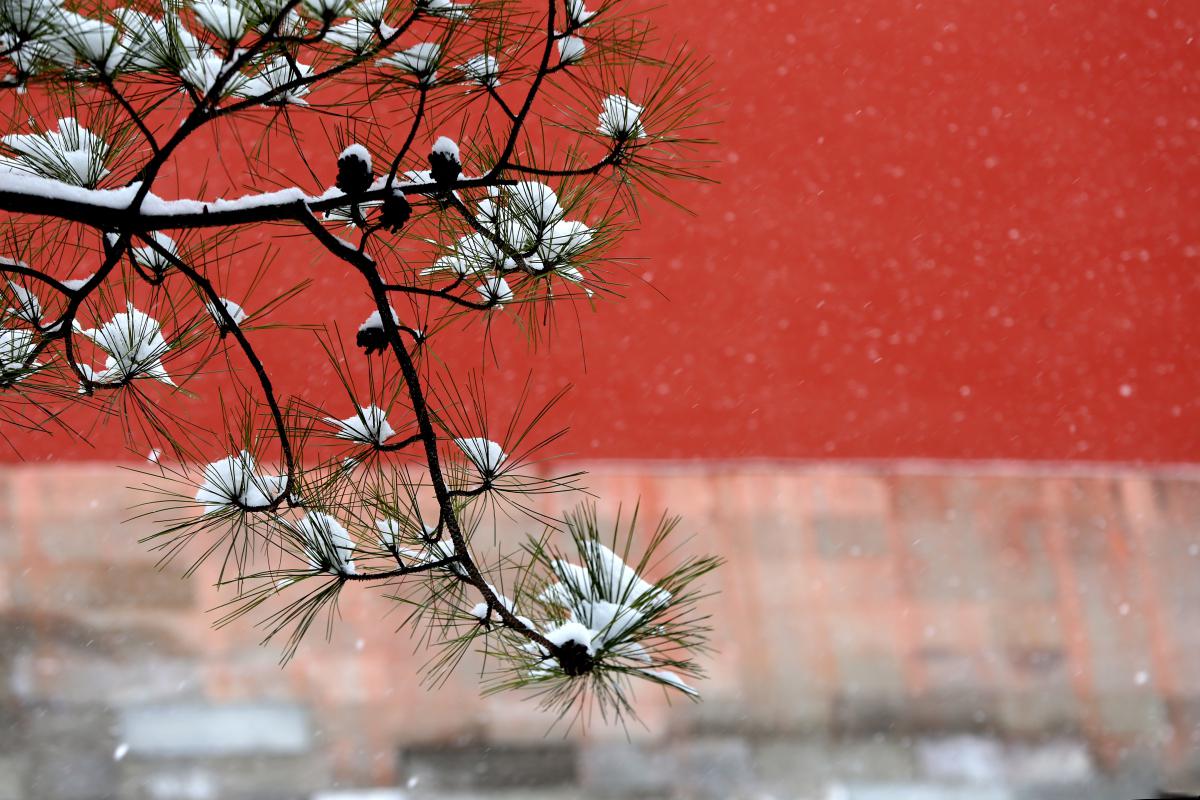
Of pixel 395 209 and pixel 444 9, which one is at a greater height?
pixel 444 9

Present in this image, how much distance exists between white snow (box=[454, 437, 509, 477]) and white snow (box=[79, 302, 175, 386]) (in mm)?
258

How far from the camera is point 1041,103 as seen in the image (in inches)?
82.7

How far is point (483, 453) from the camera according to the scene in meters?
0.74

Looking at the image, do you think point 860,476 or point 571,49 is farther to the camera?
point 860,476

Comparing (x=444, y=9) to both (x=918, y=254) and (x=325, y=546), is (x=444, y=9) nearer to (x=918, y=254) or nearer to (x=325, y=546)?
(x=325, y=546)

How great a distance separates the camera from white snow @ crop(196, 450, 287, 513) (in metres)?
0.73

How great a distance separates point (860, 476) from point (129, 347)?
5.05ft

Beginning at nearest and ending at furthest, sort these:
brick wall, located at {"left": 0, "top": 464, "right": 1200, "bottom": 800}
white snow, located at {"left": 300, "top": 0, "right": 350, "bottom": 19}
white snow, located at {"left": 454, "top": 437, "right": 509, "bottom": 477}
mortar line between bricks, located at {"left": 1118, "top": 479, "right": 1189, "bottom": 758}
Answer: white snow, located at {"left": 300, "top": 0, "right": 350, "bottom": 19} < white snow, located at {"left": 454, "top": 437, "right": 509, "bottom": 477} < brick wall, located at {"left": 0, "top": 464, "right": 1200, "bottom": 800} < mortar line between bricks, located at {"left": 1118, "top": 479, "right": 1189, "bottom": 758}

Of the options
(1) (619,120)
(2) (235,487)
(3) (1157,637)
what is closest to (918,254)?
(3) (1157,637)

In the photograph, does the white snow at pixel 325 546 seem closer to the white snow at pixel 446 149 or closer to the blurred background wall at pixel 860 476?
the white snow at pixel 446 149

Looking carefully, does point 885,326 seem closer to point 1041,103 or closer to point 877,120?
point 877,120

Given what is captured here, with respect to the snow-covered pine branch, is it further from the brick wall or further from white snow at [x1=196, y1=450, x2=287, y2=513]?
the brick wall

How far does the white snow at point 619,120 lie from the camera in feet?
2.56

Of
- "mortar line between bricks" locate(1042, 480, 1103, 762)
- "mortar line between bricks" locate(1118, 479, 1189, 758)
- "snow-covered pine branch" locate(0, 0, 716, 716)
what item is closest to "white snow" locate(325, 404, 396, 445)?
"snow-covered pine branch" locate(0, 0, 716, 716)
